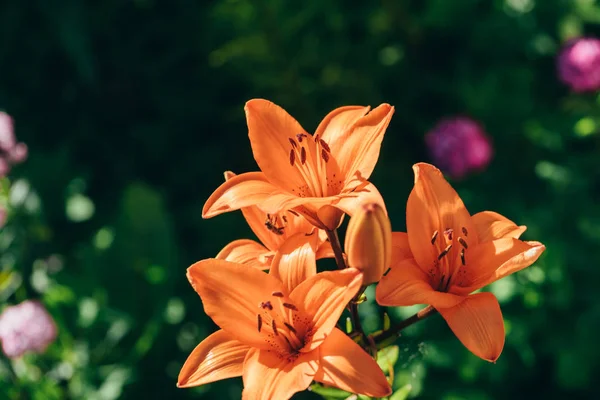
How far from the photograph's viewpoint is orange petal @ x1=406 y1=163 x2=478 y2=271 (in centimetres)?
118

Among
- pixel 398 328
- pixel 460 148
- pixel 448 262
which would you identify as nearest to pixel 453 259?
pixel 448 262

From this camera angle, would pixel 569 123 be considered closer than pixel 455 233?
No

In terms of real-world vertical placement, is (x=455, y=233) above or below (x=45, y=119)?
below

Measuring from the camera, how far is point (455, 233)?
48.2 inches

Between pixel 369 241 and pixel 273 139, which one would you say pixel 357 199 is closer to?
pixel 369 241

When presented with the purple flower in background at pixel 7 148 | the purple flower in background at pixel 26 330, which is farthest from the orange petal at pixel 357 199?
the purple flower in background at pixel 7 148

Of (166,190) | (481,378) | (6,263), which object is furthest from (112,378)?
(481,378)

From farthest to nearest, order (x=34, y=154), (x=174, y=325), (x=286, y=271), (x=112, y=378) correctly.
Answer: (x=34, y=154)
(x=174, y=325)
(x=112, y=378)
(x=286, y=271)

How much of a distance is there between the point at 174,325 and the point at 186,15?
1667mm

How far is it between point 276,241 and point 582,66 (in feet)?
6.05

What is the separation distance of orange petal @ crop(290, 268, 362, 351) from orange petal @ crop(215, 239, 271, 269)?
0.14 metres

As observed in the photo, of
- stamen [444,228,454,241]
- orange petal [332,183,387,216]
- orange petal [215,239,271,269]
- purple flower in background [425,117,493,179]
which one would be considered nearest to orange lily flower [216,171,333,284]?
orange petal [215,239,271,269]

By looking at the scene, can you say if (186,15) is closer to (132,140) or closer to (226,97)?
(226,97)

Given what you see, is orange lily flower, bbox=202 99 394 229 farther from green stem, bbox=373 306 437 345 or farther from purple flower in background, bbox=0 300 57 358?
purple flower in background, bbox=0 300 57 358
